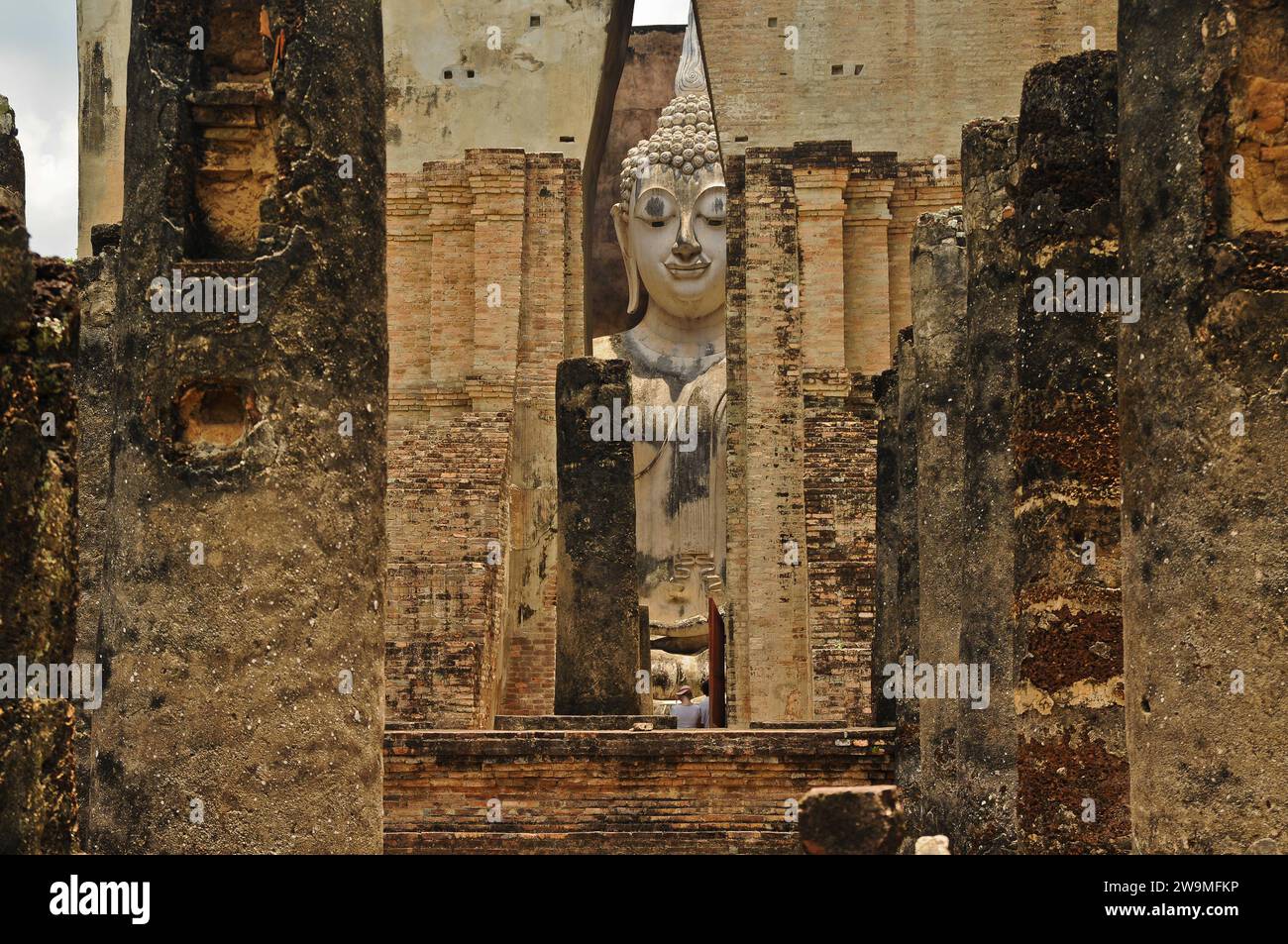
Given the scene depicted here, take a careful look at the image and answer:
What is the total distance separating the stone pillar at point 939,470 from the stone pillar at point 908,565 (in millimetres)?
825

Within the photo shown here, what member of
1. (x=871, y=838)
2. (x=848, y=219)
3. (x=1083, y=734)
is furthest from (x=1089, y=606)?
(x=848, y=219)

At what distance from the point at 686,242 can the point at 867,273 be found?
4.62 meters

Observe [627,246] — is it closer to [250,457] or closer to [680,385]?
[680,385]

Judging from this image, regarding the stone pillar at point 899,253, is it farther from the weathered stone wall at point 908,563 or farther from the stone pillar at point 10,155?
the stone pillar at point 10,155

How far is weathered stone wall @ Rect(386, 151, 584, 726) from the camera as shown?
1834cm

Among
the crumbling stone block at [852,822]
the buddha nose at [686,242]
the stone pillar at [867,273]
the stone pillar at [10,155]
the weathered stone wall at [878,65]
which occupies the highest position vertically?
the weathered stone wall at [878,65]

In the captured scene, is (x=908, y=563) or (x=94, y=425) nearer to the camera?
(x=94, y=425)

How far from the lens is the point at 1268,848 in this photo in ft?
16.3

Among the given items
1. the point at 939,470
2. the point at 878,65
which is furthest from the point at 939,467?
the point at 878,65

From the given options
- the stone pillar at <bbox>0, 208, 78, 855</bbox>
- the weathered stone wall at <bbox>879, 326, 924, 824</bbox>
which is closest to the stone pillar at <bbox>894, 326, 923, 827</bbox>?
the weathered stone wall at <bbox>879, 326, 924, 824</bbox>

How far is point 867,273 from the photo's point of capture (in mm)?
20281

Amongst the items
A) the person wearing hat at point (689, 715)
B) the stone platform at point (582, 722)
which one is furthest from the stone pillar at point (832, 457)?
the stone platform at point (582, 722)

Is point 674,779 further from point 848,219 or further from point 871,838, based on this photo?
point 848,219

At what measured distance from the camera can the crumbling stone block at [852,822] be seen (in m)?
6.11
